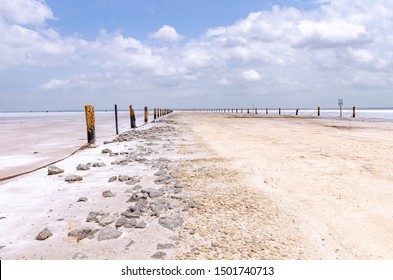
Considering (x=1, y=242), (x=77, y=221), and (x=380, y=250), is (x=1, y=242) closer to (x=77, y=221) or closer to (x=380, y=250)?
(x=77, y=221)

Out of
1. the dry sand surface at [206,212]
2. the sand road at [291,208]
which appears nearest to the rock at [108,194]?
the dry sand surface at [206,212]

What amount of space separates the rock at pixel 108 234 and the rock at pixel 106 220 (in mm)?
247

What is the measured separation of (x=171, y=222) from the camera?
421 cm

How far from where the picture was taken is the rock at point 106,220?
167 inches

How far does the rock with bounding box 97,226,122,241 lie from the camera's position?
3.83 meters

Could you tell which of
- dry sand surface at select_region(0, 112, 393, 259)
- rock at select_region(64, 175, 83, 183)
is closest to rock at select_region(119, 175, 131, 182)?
dry sand surface at select_region(0, 112, 393, 259)

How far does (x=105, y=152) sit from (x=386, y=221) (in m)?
8.56

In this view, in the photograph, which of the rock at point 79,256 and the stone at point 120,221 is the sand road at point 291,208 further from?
the rock at point 79,256

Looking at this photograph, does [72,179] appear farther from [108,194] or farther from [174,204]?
[174,204]

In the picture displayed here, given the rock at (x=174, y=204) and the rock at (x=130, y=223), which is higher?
the rock at (x=174, y=204)

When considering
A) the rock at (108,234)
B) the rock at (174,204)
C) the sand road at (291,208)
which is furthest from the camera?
the rock at (174,204)

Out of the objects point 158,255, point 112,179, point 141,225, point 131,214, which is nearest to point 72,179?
point 112,179
